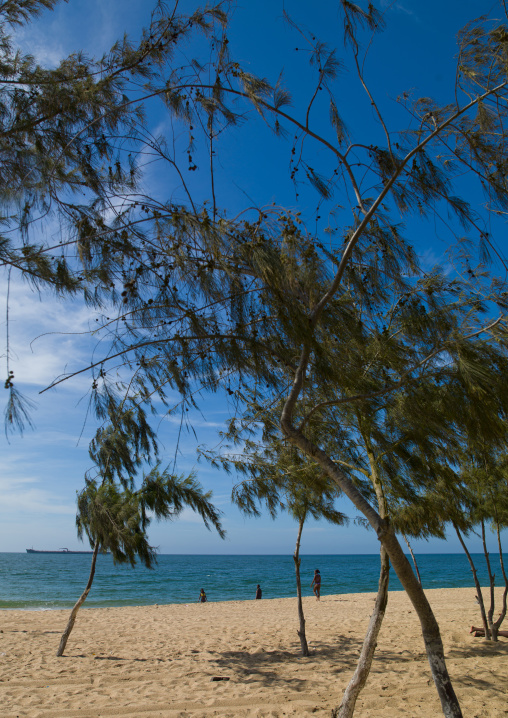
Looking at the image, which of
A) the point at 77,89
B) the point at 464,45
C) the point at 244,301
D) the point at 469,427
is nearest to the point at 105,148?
the point at 77,89

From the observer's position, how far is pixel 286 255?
3064 millimetres

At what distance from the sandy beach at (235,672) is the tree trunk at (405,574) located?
171 centimetres

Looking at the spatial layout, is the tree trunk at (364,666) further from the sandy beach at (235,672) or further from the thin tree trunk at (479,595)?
the thin tree trunk at (479,595)

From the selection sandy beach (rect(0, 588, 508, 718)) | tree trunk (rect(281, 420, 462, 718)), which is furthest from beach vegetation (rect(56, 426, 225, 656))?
tree trunk (rect(281, 420, 462, 718))

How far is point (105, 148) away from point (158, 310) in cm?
124

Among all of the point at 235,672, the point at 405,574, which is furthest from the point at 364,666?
the point at 235,672

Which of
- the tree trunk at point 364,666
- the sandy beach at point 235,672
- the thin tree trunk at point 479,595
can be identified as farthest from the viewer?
the thin tree trunk at point 479,595

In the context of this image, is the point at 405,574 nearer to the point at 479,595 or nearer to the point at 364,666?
the point at 364,666

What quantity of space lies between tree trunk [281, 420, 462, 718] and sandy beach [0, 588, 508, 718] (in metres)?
1.71

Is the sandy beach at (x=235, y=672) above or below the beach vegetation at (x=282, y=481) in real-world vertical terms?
below

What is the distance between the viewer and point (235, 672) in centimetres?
668

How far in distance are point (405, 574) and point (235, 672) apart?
4500 mm

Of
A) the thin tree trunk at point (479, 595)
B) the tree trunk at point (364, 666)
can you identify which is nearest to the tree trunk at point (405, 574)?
the tree trunk at point (364, 666)

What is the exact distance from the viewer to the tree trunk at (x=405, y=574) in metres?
3.35
